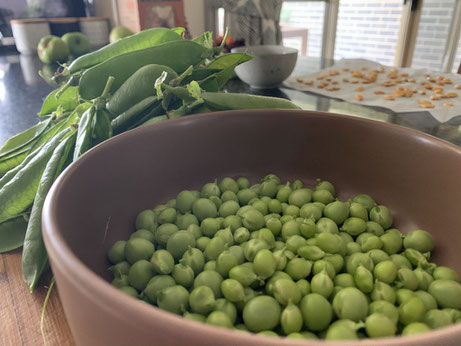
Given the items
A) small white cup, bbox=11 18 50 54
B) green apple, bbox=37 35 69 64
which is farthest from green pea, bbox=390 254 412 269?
small white cup, bbox=11 18 50 54

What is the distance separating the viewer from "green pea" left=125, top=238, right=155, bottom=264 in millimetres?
467

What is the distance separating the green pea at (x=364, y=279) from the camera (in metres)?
0.41

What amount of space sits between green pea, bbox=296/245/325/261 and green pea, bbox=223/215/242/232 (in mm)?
106

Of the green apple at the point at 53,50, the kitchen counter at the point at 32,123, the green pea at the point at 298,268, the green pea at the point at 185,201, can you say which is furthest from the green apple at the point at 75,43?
the green pea at the point at 298,268

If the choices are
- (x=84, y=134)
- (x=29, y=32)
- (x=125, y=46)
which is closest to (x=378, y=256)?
(x=84, y=134)

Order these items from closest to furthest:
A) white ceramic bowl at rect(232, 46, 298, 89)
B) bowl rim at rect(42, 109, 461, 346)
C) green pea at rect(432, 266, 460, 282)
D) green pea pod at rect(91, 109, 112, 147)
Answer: bowl rim at rect(42, 109, 461, 346) → green pea at rect(432, 266, 460, 282) → green pea pod at rect(91, 109, 112, 147) → white ceramic bowl at rect(232, 46, 298, 89)

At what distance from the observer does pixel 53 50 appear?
1.70 m

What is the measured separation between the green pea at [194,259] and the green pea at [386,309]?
0.20 metres

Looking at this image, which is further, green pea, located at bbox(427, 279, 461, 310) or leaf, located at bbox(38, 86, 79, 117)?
leaf, located at bbox(38, 86, 79, 117)

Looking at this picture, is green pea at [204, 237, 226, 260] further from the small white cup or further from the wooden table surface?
the small white cup

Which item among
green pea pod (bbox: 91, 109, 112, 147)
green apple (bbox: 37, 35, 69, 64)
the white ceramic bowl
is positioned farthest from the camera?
green apple (bbox: 37, 35, 69, 64)

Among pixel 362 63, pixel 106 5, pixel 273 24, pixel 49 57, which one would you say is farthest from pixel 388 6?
pixel 49 57

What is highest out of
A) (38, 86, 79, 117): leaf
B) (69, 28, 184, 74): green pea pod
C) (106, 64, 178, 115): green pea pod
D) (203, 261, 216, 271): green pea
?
(69, 28, 184, 74): green pea pod

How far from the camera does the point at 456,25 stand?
2.85 meters
